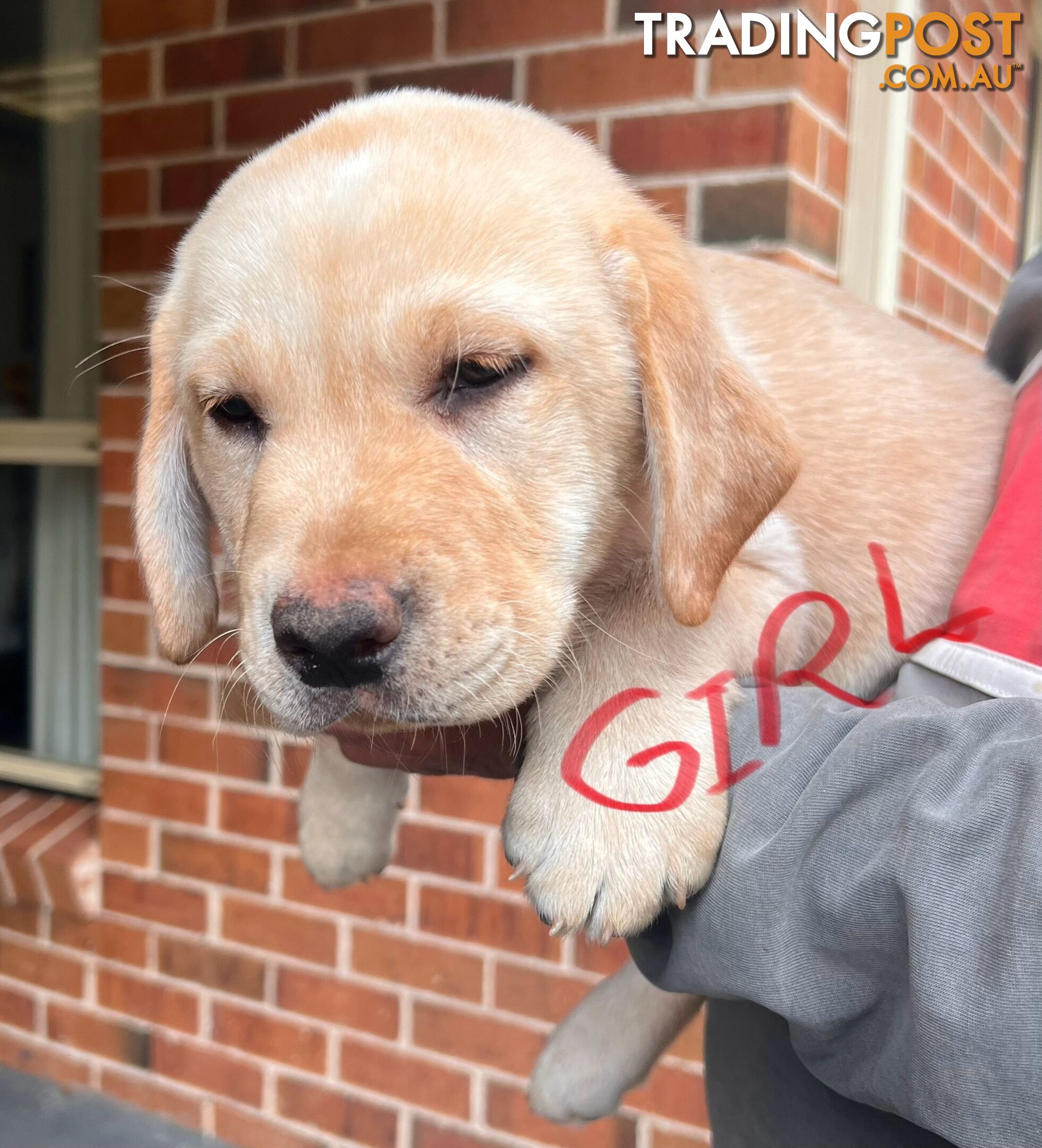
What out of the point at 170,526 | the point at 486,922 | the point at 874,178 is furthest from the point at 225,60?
the point at 486,922

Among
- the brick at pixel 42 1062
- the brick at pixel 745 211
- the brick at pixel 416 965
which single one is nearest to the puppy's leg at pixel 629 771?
the brick at pixel 745 211

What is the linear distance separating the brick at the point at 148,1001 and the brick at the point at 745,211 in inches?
111

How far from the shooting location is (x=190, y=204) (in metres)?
2.95

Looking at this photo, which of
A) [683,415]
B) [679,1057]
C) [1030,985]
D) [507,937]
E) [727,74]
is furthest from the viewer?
[507,937]

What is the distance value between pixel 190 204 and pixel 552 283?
2133 millimetres

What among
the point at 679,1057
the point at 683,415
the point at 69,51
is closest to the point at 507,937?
the point at 679,1057

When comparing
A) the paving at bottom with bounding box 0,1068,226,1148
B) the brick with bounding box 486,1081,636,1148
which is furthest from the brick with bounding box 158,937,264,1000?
the brick with bounding box 486,1081,636,1148

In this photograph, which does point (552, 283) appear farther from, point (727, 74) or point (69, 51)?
point (69, 51)

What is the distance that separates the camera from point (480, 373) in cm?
117

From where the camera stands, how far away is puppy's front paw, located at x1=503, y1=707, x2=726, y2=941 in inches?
41.3

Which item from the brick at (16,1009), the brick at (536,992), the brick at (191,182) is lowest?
the brick at (16,1009)

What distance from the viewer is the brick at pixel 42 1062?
3.52 meters

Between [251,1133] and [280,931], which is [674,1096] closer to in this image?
[280,931]

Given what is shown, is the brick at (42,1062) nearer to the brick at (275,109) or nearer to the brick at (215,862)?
the brick at (215,862)
